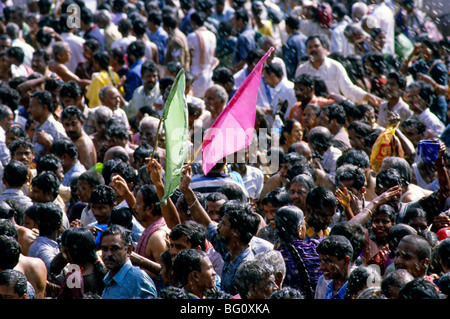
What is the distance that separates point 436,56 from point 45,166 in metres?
6.61

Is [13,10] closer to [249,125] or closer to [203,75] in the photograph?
[203,75]

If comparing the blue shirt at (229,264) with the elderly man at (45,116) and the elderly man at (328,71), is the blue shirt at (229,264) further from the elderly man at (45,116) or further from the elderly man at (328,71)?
the elderly man at (328,71)

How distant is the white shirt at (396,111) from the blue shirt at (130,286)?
5.29 m

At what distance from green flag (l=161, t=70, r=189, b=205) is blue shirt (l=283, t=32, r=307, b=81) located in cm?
652

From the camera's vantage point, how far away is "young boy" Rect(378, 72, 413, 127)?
9.91m

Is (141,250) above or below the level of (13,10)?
above

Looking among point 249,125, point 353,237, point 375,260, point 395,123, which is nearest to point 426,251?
point 353,237

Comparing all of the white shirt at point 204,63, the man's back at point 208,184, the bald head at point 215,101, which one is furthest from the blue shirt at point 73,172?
the white shirt at point 204,63

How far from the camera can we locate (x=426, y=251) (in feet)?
17.3

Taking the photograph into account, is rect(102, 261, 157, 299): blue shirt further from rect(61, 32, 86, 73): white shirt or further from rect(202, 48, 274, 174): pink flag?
rect(61, 32, 86, 73): white shirt

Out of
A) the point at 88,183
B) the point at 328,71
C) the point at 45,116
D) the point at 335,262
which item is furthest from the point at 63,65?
the point at 335,262

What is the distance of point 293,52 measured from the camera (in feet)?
41.9

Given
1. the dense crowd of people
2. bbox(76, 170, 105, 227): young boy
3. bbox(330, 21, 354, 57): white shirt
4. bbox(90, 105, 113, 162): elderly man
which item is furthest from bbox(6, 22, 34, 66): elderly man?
bbox(76, 170, 105, 227): young boy

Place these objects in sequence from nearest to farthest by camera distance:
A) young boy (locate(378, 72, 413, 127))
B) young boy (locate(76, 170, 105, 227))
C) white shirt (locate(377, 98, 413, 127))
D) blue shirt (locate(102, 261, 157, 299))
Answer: blue shirt (locate(102, 261, 157, 299)) → young boy (locate(76, 170, 105, 227)) → white shirt (locate(377, 98, 413, 127)) → young boy (locate(378, 72, 413, 127))
